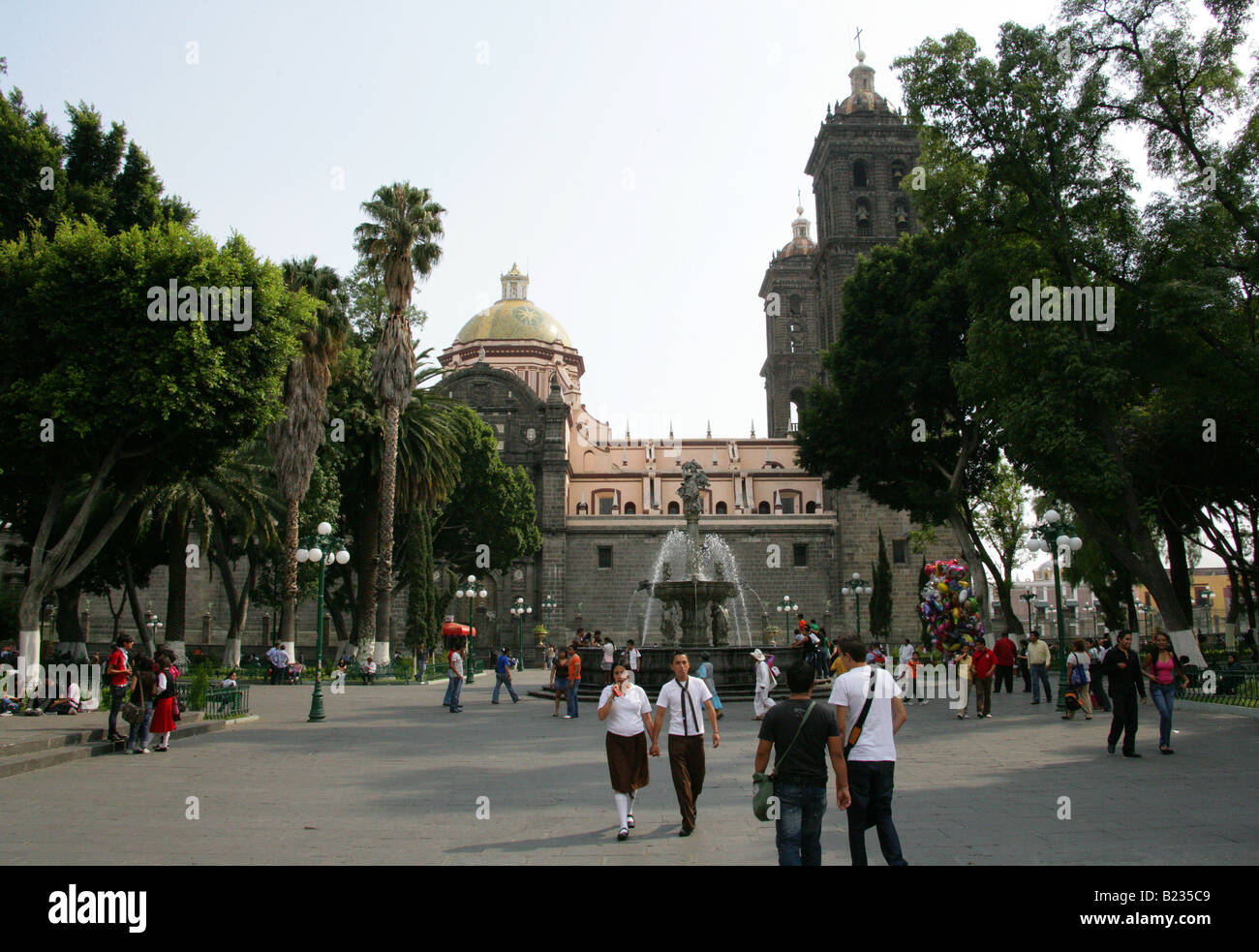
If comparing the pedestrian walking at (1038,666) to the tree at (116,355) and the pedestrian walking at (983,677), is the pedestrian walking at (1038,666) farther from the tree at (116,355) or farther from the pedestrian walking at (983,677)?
the tree at (116,355)

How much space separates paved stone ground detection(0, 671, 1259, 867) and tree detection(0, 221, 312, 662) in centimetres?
625

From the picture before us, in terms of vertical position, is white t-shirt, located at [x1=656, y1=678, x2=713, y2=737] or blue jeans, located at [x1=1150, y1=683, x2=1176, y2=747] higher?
white t-shirt, located at [x1=656, y1=678, x2=713, y2=737]

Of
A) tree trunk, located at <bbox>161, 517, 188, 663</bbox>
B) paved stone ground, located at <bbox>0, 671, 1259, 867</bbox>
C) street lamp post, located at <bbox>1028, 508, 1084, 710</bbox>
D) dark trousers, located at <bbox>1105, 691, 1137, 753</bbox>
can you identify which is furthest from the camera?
tree trunk, located at <bbox>161, 517, 188, 663</bbox>

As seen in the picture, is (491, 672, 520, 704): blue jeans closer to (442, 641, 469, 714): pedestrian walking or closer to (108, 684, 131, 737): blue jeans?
(442, 641, 469, 714): pedestrian walking

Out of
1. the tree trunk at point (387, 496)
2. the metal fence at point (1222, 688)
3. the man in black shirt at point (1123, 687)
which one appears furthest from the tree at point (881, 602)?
the man in black shirt at point (1123, 687)

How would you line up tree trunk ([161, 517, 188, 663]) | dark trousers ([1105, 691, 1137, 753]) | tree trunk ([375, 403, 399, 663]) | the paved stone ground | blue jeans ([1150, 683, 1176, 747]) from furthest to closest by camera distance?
1. tree trunk ([375, 403, 399, 663])
2. tree trunk ([161, 517, 188, 663])
3. blue jeans ([1150, 683, 1176, 747])
4. dark trousers ([1105, 691, 1137, 753])
5. the paved stone ground

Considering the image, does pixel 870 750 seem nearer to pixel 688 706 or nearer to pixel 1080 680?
pixel 688 706

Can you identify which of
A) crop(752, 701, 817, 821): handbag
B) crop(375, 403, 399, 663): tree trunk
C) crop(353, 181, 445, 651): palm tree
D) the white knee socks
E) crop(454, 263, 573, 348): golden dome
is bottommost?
the white knee socks

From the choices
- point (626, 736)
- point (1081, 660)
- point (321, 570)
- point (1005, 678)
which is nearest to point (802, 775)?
point (626, 736)

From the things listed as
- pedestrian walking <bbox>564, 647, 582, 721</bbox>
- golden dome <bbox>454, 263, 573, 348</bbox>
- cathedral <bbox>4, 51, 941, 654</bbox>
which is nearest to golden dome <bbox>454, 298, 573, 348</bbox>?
golden dome <bbox>454, 263, 573, 348</bbox>

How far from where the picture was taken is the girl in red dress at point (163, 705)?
13555 millimetres

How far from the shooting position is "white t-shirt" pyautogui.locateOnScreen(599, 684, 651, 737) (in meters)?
8.13

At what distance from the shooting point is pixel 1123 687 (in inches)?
469
